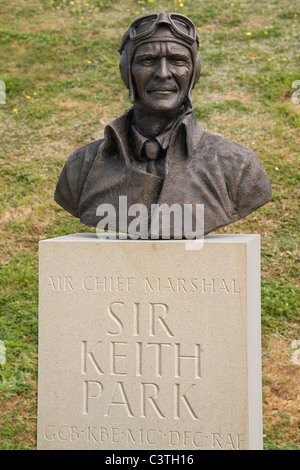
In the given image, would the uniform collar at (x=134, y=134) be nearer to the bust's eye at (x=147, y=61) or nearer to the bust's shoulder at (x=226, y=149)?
the bust's shoulder at (x=226, y=149)

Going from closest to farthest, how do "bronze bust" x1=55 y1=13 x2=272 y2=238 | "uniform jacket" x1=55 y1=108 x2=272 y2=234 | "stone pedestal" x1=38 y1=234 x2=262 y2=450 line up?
"stone pedestal" x1=38 y1=234 x2=262 y2=450 → "bronze bust" x1=55 y1=13 x2=272 y2=238 → "uniform jacket" x1=55 y1=108 x2=272 y2=234

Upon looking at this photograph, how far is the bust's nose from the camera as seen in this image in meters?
3.96

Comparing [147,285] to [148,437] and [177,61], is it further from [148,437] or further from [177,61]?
[177,61]

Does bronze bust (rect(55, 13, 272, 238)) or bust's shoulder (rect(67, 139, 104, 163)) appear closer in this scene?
bronze bust (rect(55, 13, 272, 238))

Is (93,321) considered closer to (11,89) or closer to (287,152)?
(287,152)

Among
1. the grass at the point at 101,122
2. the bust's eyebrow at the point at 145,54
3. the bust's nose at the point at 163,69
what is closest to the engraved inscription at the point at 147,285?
the bust's nose at the point at 163,69

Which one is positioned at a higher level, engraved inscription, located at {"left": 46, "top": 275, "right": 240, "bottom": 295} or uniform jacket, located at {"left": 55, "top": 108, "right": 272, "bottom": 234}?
uniform jacket, located at {"left": 55, "top": 108, "right": 272, "bottom": 234}

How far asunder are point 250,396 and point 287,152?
423 centimetres

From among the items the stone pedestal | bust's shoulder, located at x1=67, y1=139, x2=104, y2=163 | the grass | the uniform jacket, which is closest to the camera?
the stone pedestal

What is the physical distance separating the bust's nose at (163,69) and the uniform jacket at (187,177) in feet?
0.92

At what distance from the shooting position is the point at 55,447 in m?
4.07

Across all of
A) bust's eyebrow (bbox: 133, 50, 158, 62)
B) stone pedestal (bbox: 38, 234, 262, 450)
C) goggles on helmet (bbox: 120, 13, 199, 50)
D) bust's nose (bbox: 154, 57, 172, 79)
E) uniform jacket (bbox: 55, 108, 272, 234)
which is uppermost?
goggles on helmet (bbox: 120, 13, 199, 50)

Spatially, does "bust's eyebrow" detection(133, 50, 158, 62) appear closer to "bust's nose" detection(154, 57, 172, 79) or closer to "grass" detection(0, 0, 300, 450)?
"bust's nose" detection(154, 57, 172, 79)

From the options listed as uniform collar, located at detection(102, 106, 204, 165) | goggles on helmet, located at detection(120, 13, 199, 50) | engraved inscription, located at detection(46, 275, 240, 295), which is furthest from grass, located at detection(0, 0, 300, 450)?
goggles on helmet, located at detection(120, 13, 199, 50)
